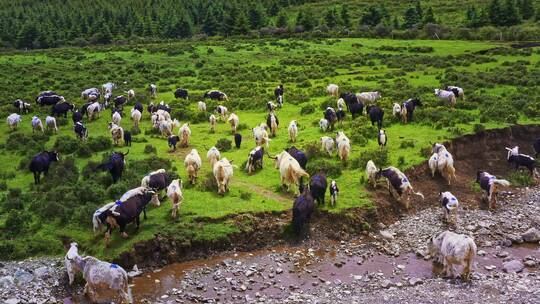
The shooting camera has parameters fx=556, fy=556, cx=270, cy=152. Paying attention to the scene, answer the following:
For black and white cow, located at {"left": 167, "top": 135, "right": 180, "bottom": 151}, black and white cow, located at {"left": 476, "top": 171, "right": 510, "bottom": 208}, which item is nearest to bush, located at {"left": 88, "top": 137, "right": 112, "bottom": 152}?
black and white cow, located at {"left": 167, "top": 135, "right": 180, "bottom": 151}

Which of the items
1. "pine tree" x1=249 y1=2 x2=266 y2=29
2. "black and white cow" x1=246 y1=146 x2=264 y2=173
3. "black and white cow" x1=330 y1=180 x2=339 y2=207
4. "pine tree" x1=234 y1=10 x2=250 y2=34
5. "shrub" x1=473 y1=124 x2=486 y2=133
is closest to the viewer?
"black and white cow" x1=330 y1=180 x2=339 y2=207

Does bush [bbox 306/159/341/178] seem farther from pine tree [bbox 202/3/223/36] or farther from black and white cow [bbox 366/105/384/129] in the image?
pine tree [bbox 202/3/223/36]

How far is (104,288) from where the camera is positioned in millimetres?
15281

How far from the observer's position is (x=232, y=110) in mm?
37312

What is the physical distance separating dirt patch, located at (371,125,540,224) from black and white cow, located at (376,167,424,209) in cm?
27

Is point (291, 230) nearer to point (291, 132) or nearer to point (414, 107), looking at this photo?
point (291, 132)

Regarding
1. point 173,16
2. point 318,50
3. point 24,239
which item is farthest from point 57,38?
point 24,239

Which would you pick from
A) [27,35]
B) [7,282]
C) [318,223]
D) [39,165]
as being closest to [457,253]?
[318,223]

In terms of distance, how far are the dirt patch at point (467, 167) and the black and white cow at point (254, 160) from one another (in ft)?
17.5

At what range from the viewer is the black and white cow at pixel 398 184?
2103cm

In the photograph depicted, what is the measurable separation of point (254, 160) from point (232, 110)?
45.3 ft

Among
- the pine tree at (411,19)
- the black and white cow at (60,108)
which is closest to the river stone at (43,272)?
the black and white cow at (60,108)

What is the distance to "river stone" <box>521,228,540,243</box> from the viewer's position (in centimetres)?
1917

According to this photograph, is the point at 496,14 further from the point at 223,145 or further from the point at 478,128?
the point at 223,145
